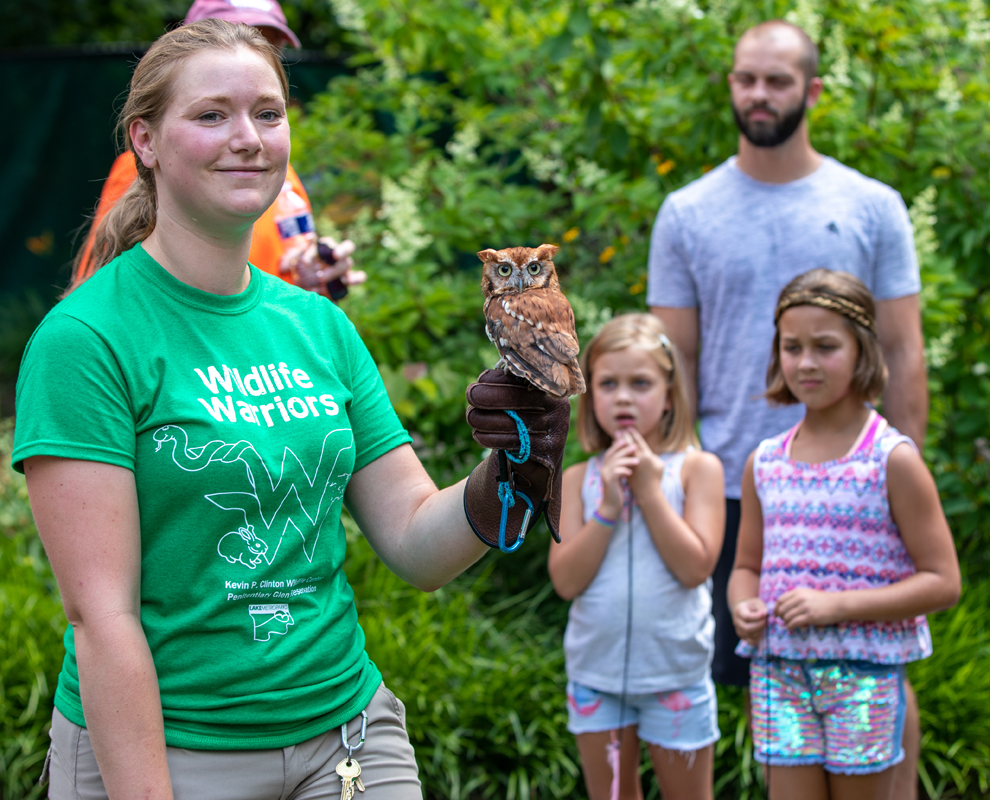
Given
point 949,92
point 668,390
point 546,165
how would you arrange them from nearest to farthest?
1. point 668,390
2. point 949,92
3. point 546,165

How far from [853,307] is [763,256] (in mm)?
520

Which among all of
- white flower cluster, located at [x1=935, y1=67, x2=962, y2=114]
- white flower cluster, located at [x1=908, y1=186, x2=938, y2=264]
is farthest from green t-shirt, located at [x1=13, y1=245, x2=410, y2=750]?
white flower cluster, located at [x1=935, y1=67, x2=962, y2=114]

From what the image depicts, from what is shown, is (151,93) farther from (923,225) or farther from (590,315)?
(923,225)

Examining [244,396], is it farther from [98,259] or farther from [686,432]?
[686,432]

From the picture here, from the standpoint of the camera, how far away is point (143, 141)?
1.62m

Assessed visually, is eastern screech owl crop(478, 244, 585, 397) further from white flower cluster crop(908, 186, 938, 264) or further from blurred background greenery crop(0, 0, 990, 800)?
white flower cluster crop(908, 186, 938, 264)

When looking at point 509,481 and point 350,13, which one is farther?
point 350,13

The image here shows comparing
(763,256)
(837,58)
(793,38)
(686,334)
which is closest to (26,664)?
(686,334)

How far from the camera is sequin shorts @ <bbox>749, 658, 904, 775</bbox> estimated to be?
99.0 inches

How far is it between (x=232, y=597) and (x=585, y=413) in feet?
5.70

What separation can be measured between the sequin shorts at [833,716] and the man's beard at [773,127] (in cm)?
180

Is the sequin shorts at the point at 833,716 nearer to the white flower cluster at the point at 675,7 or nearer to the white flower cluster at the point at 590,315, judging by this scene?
the white flower cluster at the point at 590,315

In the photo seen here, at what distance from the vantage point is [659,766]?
111 inches

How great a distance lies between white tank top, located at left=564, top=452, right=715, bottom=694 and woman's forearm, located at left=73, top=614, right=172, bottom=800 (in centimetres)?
168
